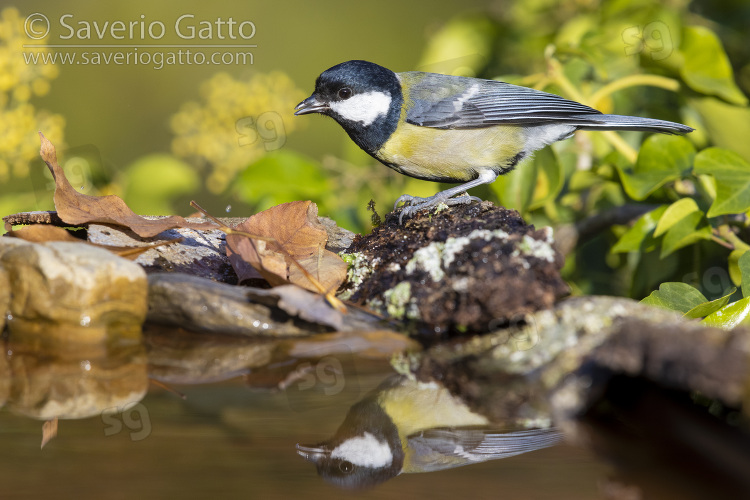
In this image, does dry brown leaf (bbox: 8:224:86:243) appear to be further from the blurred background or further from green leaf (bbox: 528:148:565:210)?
green leaf (bbox: 528:148:565:210)

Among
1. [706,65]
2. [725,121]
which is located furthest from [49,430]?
[725,121]

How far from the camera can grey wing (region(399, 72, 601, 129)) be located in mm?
2332

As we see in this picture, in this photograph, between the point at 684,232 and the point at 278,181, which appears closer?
the point at 684,232

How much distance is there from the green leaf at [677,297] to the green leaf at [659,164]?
1.55 feet

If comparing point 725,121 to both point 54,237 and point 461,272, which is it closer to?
point 461,272

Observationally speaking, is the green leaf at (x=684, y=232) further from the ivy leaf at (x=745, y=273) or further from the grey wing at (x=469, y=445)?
the grey wing at (x=469, y=445)

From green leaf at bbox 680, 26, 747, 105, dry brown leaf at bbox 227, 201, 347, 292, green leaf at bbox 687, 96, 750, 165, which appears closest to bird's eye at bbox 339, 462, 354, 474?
dry brown leaf at bbox 227, 201, 347, 292

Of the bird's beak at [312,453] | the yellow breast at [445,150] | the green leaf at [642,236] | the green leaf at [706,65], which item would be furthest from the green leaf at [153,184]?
the bird's beak at [312,453]

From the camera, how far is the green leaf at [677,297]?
5.92 feet

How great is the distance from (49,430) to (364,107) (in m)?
1.57

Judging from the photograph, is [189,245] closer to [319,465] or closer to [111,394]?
[111,394]

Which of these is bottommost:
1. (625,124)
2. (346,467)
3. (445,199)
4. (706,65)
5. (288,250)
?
(346,467)

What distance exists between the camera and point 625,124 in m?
2.30

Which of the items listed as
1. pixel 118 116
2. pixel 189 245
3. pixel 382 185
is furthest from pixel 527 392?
pixel 118 116
